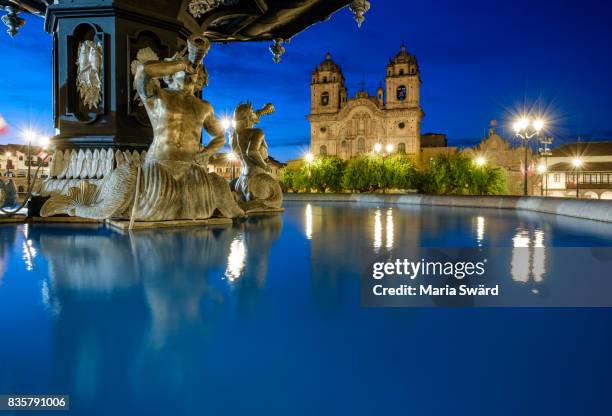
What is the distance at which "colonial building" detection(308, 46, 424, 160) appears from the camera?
289 ft

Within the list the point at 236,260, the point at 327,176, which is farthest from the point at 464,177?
the point at 236,260

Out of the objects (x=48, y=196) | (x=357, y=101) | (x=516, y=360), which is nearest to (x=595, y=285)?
(x=516, y=360)

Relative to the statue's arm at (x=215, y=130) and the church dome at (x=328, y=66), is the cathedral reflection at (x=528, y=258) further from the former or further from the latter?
the church dome at (x=328, y=66)

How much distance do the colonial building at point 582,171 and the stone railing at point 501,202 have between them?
4366 cm

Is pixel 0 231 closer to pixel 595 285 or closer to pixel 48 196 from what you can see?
pixel 48 196

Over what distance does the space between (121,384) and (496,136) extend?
274 ft

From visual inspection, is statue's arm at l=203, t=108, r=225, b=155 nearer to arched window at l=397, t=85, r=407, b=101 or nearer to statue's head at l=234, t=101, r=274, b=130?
statue's head at l=234, t=101, r=274, b=130

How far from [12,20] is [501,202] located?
1639cm

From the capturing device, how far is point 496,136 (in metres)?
76.6

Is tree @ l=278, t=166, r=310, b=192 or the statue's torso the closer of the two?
the statue's torso

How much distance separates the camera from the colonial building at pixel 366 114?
289 ft

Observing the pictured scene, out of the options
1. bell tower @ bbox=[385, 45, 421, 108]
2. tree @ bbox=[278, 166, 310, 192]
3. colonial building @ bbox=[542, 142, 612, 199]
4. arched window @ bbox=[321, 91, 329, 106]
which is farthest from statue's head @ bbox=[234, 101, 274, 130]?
arched window @ bbox=[321, 91, 329, 106]

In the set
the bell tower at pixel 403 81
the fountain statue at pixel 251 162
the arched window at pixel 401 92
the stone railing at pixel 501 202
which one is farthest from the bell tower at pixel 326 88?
the fountain statue at pixel 251 162

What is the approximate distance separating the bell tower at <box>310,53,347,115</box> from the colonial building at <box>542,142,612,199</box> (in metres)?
45.2
